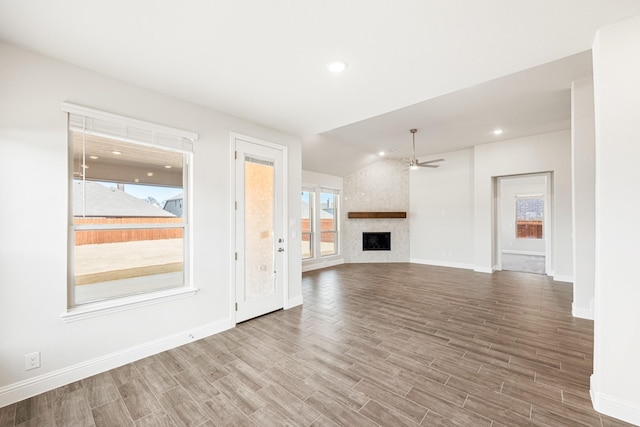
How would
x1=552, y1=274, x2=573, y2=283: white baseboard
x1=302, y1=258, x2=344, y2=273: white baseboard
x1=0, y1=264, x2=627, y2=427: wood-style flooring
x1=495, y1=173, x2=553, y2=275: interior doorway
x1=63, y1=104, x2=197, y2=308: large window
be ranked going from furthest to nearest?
x1=495, y1=173, x2=553, y2=275: interior doorway
x1=302, y1=258, x2=344, y2=273: white baseboard
x1=552, y1=274, x2=573, y2=283: white baseboard
x1=63, y1=104, x2=197, y2=308: large window
x1=0, y1=264, x2=627, y2=427: wood-style flooring

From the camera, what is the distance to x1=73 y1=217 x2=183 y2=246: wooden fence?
2367mm

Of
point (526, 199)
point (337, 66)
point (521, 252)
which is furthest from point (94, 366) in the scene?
point (526, 199)

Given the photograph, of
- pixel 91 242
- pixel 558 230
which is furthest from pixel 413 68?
pixel 558 230

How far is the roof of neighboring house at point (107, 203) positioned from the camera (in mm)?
2344

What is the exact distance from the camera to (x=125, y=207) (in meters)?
2.61

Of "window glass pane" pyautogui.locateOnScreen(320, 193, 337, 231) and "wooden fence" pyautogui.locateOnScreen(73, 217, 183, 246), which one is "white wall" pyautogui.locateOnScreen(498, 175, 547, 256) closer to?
"window glass pane" pyautogui.locateOnScreen(320, 193, 337, 231)

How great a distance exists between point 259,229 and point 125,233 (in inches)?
62.0

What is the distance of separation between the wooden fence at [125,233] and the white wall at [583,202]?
530 cm

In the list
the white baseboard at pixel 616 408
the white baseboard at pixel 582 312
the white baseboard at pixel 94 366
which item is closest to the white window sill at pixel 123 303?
the white baseboard at pixel 94 366

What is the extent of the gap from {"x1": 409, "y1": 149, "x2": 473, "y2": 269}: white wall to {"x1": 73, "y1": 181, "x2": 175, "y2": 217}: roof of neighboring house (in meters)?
6.91

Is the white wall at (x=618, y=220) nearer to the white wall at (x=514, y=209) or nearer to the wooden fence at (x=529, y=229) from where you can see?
the white wall at (x=514, y=209)

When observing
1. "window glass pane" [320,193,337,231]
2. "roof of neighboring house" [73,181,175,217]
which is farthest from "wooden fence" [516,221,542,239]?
"roof of neighboring house" [73,181,175,217]

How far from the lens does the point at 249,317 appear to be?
3559 mm

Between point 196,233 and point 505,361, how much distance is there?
3488 millimetres
